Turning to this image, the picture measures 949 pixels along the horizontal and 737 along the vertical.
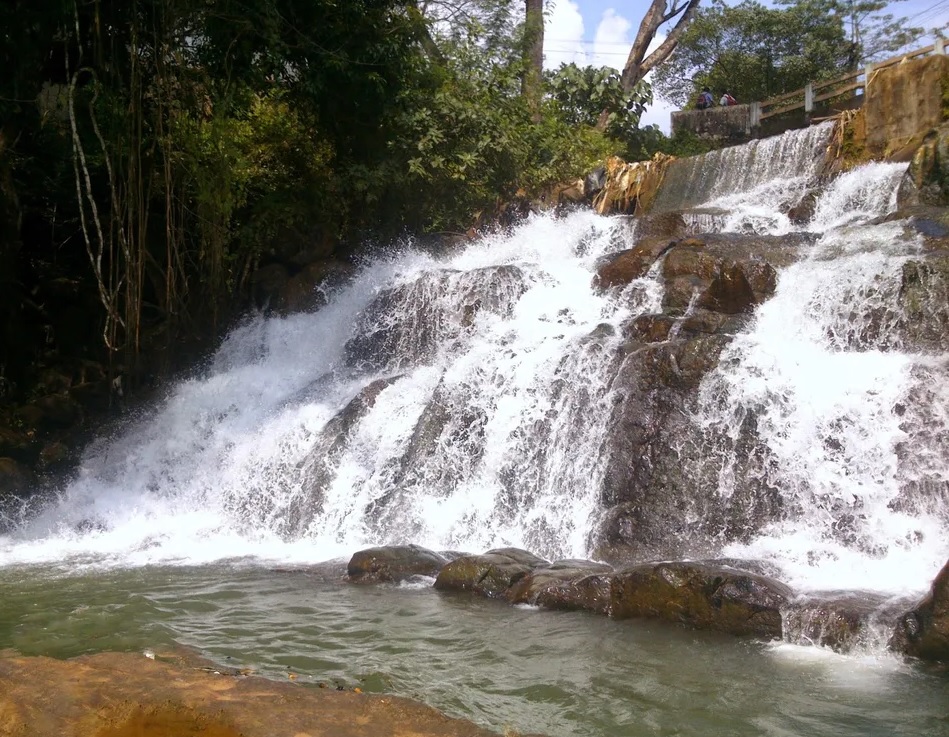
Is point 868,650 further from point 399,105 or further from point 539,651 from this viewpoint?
point 399,105

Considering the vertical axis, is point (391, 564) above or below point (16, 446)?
below

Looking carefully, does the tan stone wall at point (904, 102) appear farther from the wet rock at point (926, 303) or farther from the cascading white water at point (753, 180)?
the wet rock at point (926, 303)

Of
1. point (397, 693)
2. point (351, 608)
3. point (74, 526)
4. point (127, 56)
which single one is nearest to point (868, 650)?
point (397, 693)

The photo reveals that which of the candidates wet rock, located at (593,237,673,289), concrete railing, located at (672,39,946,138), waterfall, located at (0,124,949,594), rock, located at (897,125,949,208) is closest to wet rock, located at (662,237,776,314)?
waterfall, located at (0,124,949,594)

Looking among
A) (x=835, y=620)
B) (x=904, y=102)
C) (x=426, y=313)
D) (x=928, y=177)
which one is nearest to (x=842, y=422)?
(x=835, y=620)

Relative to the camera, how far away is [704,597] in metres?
5.89

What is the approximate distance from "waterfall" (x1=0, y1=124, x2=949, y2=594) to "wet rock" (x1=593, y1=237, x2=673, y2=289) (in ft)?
0.54

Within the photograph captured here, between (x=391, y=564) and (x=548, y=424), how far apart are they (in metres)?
2.51

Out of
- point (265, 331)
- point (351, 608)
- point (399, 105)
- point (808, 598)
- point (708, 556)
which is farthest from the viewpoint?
point (399, 105)

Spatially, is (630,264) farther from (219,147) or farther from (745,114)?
(745,114)

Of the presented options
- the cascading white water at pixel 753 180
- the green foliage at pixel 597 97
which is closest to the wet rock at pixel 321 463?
the cascading white water at pixel 753 180

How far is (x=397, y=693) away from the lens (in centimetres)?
464

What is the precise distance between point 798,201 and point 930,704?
9.19m

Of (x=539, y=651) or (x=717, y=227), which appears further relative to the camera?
(x=717, y=227)
